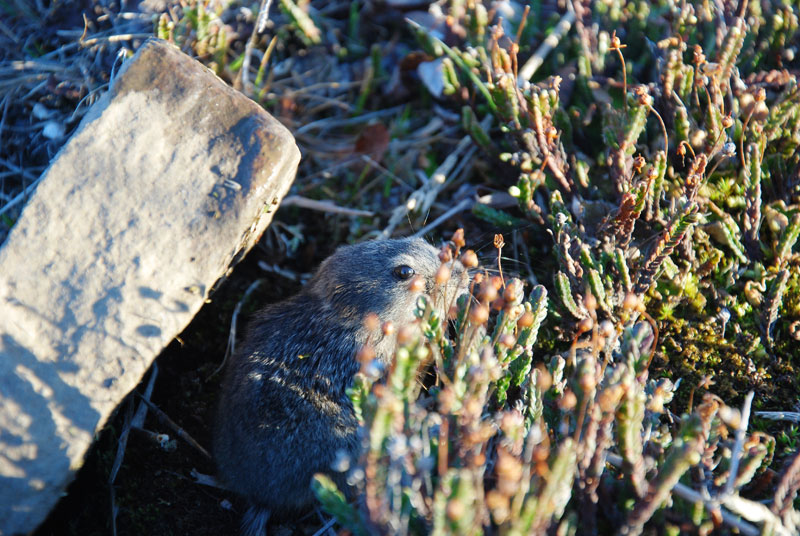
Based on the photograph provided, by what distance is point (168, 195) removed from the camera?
3.63 m

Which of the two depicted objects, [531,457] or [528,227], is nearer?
[531,457]

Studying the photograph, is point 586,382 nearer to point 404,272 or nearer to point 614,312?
point 614,312

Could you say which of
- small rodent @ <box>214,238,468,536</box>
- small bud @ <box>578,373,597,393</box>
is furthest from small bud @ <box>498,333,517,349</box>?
small rodent @ <box>214,238,468,536</box>

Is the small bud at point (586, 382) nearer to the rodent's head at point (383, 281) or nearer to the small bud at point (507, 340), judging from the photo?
the small bud at point (507, 340)

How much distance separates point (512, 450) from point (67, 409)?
232cm

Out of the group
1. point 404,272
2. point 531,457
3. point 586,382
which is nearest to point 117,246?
point 404,272

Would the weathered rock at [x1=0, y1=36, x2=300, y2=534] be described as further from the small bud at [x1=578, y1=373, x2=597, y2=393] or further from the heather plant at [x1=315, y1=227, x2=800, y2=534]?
the small bud at [x1=578, y1=373, x2=597, y2=393]

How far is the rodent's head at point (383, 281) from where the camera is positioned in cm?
415

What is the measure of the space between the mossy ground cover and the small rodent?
0.37 metres

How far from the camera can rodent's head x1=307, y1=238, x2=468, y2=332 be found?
4.15 metres

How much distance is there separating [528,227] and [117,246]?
2670 millimetres

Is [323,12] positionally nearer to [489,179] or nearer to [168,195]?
[489,179]

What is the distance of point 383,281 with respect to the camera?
418 cm

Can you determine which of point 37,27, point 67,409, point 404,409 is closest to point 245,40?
point 37,27
